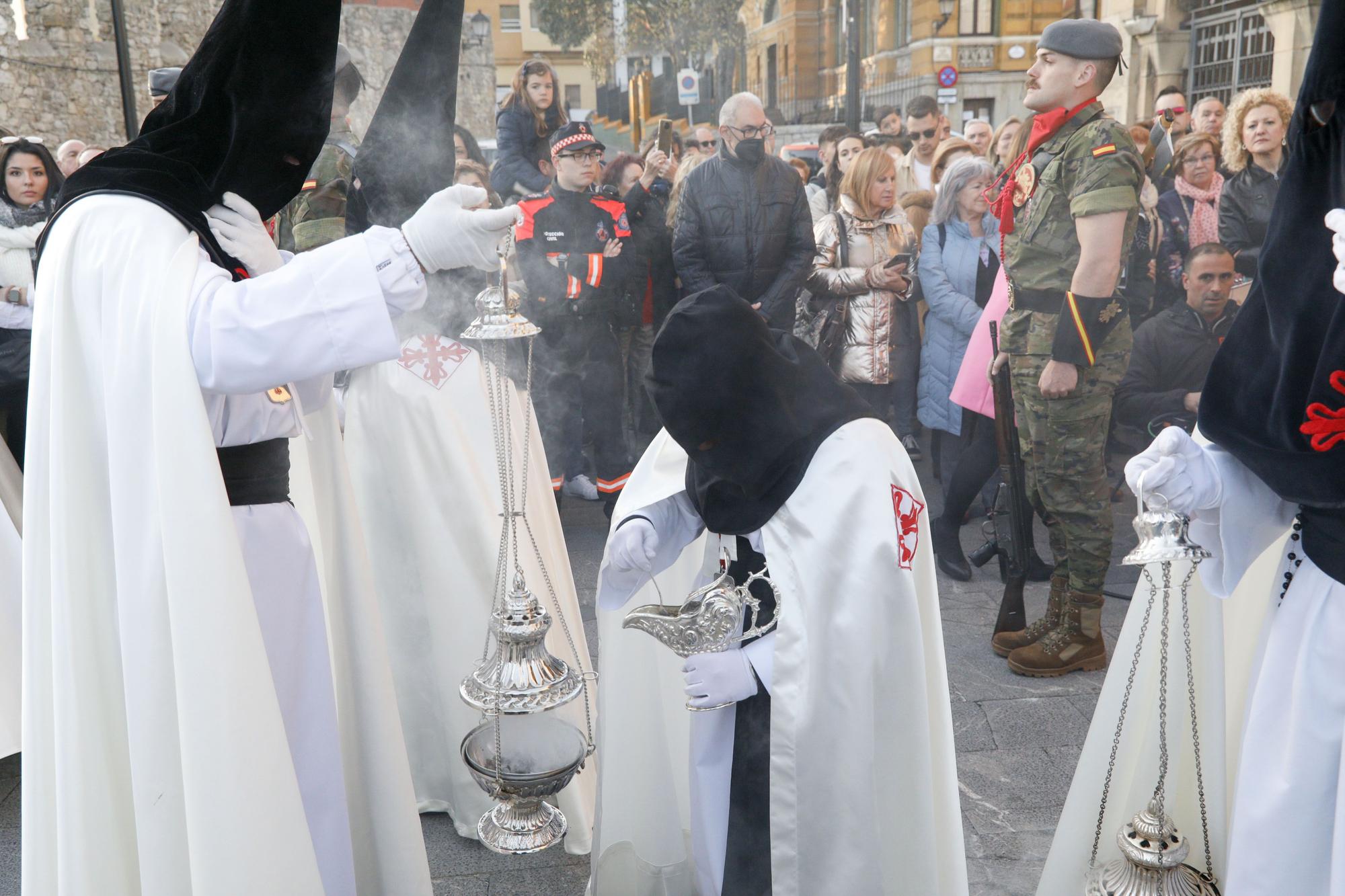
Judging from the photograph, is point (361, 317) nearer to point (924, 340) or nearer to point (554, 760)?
point (554, 760)

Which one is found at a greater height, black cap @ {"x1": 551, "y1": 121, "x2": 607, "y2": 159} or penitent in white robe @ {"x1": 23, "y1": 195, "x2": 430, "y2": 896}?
black cap @ {"x1": 551, "y1": 121, "x2": 607, "y2": 159}

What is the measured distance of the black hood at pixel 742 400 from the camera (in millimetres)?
2027

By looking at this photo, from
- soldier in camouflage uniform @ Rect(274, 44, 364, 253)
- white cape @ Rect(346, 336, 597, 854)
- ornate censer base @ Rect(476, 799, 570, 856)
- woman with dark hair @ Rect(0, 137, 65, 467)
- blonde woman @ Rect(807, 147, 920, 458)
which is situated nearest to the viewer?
ornate censer base @ Rect(476, 799, 570, 856)

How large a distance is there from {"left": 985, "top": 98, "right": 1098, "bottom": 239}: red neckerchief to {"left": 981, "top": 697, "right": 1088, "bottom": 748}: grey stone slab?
5.79 feet

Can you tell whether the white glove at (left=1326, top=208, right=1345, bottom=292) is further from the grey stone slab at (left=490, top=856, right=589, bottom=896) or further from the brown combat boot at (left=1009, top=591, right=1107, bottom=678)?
the brown combat boot at (left=1009, top=591, right=1107, bottom=678)

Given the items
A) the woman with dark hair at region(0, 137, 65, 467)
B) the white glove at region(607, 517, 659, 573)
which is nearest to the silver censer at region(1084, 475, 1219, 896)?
the white glove at region(607, 517, 659, 573)

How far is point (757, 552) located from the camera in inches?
88.7

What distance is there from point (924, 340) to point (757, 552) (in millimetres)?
3886

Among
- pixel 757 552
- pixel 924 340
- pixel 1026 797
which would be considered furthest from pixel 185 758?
pixel 924 340

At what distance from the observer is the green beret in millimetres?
3723

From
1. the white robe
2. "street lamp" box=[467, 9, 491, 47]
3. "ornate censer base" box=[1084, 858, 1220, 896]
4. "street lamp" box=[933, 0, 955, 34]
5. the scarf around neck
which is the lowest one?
"ornate censer base" box=[1084, 858, 1220, 896]

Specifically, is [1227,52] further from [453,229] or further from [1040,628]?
[453,229]

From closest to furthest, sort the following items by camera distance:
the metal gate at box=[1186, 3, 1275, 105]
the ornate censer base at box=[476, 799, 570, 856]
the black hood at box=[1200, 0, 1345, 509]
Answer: the black hood at box=[1200, 0, 1345, 509] < the ornate censer base at box=[476, 799, 570, 856] < the metal gate at box=[1186, 3, 1275, 105]

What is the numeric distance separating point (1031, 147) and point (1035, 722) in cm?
207
